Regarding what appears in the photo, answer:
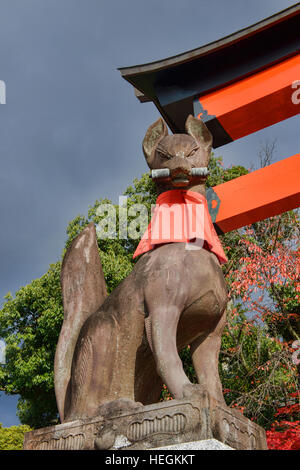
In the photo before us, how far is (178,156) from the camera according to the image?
2.96m

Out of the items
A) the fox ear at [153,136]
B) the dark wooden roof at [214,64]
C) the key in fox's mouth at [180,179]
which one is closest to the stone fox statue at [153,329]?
the key in fox's mouth at [180,179]

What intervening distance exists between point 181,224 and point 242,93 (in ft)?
7.46

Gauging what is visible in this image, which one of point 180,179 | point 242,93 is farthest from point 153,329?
point 242,93

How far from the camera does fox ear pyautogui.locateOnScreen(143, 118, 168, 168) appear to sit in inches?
125

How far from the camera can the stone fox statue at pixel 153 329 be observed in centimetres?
260

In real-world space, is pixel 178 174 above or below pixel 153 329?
above

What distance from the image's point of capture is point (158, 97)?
4758 millimetres

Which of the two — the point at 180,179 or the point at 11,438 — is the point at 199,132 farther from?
the point at 11,438

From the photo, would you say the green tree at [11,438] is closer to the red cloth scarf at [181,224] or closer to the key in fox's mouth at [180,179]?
the red cloth scarf at [181,224]

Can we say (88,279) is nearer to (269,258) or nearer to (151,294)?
→ (151,294)

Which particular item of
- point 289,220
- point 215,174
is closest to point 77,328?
point 289,220

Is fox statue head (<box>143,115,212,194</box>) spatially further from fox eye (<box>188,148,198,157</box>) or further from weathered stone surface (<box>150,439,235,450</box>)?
weathered stone surface (<box>150,439,235,450</box>)

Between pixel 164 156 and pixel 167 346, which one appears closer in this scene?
pixel 167 346

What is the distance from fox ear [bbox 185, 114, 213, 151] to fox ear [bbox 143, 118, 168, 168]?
0.55 ft
